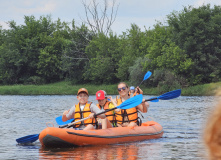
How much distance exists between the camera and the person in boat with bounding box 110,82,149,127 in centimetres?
829

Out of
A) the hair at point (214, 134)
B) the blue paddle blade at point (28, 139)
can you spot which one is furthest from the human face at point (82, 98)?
the hair at point (214, 134)

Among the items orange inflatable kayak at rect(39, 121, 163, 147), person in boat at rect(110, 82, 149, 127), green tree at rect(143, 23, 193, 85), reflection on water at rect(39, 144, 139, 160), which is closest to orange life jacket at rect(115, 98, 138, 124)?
person in boat at rect(110, 82, 149, 127)

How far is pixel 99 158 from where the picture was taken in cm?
684

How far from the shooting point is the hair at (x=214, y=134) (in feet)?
2.28

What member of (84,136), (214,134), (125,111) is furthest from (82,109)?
(214,134)

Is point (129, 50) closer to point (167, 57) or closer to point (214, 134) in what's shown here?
point (167, 57)

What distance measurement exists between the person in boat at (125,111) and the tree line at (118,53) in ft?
80.7

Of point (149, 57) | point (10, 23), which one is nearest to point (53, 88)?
point (149, 57)

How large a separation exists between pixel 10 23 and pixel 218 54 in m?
28.7

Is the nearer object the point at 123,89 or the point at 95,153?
the point at 95,153

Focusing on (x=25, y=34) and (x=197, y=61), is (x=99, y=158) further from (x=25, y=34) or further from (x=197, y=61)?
(x=25, y=34)

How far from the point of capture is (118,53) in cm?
4478

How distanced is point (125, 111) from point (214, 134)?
26.2ft

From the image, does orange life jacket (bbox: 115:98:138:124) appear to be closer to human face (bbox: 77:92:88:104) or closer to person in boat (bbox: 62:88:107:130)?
person in boat (bbox: 62:88:107:130)
